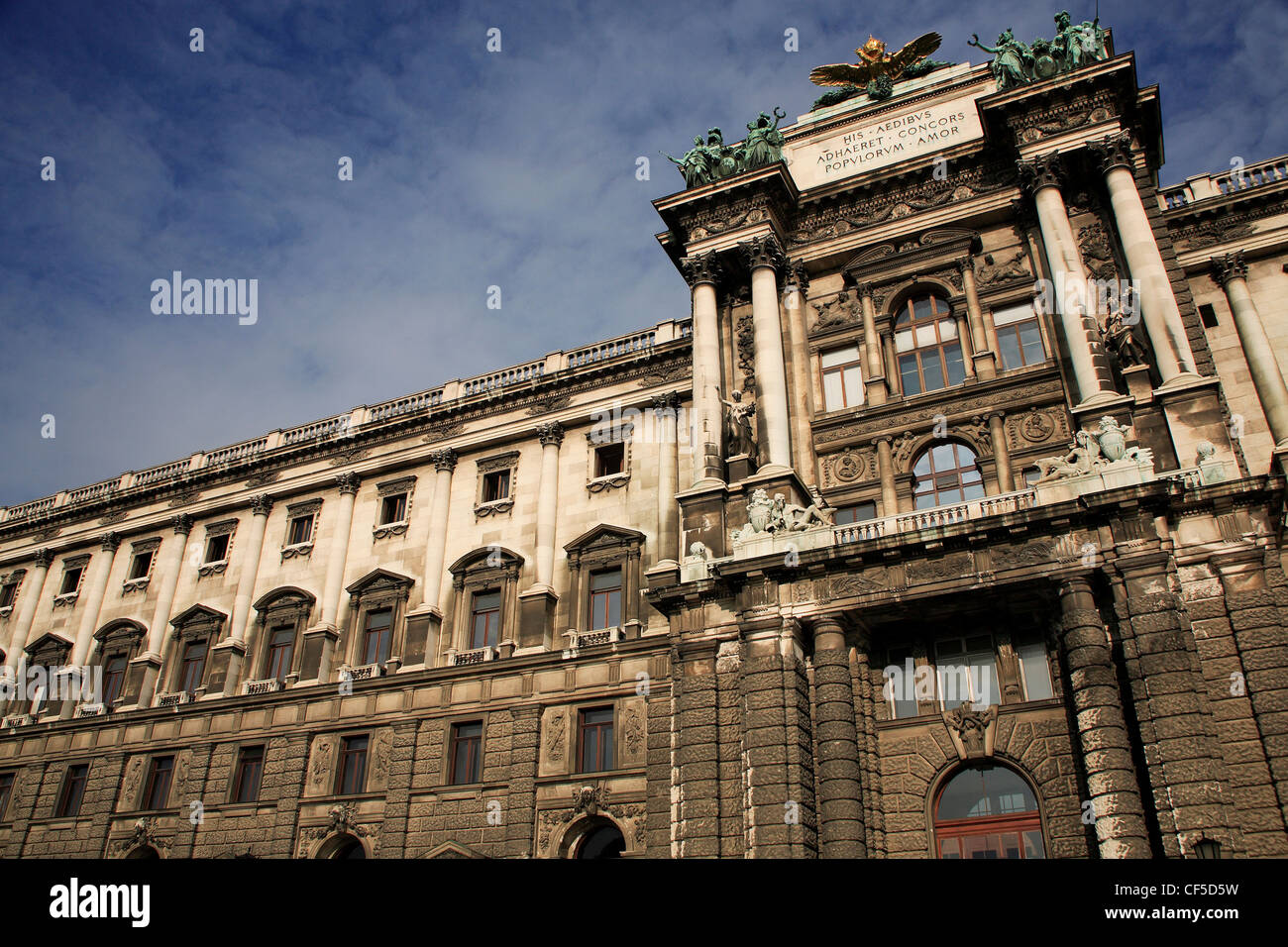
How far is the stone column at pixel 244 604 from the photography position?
131 ft

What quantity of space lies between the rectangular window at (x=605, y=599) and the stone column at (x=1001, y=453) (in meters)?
13.1

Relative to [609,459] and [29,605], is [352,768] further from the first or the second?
[29,605]

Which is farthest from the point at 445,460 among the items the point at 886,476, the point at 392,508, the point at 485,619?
the point at 886,476

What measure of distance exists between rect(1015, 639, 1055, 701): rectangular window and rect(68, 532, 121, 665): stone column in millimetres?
39165

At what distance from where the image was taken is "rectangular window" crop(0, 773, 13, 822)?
41.9 meters

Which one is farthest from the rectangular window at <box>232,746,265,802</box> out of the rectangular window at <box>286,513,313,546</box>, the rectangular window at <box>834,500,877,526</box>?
the rectangular window at <box>834,500,877,526</box>

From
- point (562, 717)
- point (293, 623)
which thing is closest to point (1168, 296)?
point (562, 717)

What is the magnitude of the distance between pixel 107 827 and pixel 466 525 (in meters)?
18.1

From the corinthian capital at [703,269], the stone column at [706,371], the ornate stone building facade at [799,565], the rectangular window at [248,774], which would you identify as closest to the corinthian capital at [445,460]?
the ornate stone building facade at [799,565]

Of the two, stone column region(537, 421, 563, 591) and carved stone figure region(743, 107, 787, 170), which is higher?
carved stone figure region(743, 107, 787, 170)

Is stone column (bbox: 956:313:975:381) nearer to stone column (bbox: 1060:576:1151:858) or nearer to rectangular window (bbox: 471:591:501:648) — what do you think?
stone column (bbox: 1060:576:1151:858)

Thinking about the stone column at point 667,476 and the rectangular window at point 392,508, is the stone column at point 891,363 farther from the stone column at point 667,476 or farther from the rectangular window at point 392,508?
the rectangular window at point 392,508
